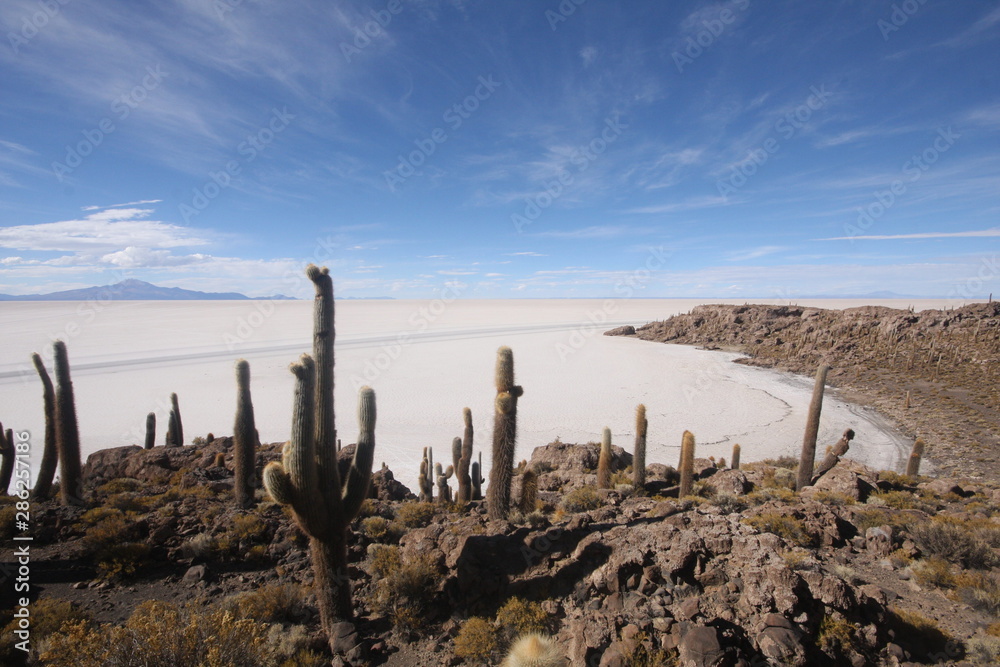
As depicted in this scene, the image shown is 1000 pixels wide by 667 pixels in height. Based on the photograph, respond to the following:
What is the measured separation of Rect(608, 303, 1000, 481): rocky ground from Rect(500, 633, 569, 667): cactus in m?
18.2

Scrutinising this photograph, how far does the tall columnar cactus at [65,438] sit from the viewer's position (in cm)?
980

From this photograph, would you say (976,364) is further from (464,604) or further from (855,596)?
(464,604)

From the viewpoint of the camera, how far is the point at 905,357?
3144cm

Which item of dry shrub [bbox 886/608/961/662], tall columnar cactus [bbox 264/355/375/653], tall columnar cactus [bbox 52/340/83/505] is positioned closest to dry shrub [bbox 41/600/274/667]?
tall columnar cactus [bbox 264/355/375/653]

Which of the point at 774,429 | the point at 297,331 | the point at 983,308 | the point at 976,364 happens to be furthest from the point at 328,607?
the point at 297,331

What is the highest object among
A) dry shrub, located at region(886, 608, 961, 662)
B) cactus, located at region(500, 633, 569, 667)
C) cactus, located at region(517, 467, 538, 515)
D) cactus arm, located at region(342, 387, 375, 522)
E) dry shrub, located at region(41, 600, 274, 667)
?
cactus arm, located at region(342, 387, 375, 522)

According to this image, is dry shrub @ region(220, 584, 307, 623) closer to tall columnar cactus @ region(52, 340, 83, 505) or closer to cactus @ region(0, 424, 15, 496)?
tall columnar cactus @ region(52, 340, 83, 505)

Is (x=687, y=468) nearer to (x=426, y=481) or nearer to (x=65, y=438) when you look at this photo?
(x=426, y=481)

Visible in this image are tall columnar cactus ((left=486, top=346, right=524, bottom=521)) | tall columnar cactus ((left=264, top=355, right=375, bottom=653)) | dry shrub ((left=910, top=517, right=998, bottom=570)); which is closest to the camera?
tall columnar cactus ((left=264, top=355, right=375, bottom=653))

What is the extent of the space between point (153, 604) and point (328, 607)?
6.57 ft

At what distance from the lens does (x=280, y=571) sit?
6918 mm

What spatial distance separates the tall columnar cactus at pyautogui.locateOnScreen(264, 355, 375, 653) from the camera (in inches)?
211

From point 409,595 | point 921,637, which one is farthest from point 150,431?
point 921,637

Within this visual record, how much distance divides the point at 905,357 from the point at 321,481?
39760 mm
